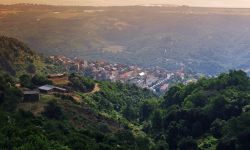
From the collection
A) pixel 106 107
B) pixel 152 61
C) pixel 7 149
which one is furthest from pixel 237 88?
pixel 152 61

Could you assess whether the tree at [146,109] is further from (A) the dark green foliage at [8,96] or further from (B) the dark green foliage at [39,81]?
(A) the dark green foliage at [8,96]

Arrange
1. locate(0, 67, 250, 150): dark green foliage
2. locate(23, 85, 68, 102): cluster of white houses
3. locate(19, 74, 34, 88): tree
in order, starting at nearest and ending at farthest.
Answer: locate(0, 67, 250, 150): dark green foliage < locate(23, 85, 68, 102): cluster of white houses < locate(19, 74, 34, 88): tree

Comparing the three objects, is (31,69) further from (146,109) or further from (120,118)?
(120,118)

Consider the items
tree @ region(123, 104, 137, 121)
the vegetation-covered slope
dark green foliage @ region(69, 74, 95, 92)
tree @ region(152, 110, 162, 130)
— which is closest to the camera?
the vegetation-covered slope

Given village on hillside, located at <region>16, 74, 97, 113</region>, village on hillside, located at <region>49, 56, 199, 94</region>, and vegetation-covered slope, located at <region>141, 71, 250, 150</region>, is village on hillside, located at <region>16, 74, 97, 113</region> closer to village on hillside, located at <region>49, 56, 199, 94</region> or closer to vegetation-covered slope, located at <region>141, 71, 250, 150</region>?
vegetation-covered slope, located at <region>141, 71, 250, 150</region>

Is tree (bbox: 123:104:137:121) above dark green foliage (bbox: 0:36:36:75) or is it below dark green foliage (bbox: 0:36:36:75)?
below

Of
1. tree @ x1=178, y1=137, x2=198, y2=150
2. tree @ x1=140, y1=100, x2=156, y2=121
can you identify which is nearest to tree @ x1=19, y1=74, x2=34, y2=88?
tree @ x1=140, y1=100, x2=156, y2=121

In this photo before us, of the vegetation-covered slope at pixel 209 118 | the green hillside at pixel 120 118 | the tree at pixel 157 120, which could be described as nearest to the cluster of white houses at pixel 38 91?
the green hillside at pixel 120 118

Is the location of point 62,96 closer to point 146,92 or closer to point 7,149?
point 7,149
